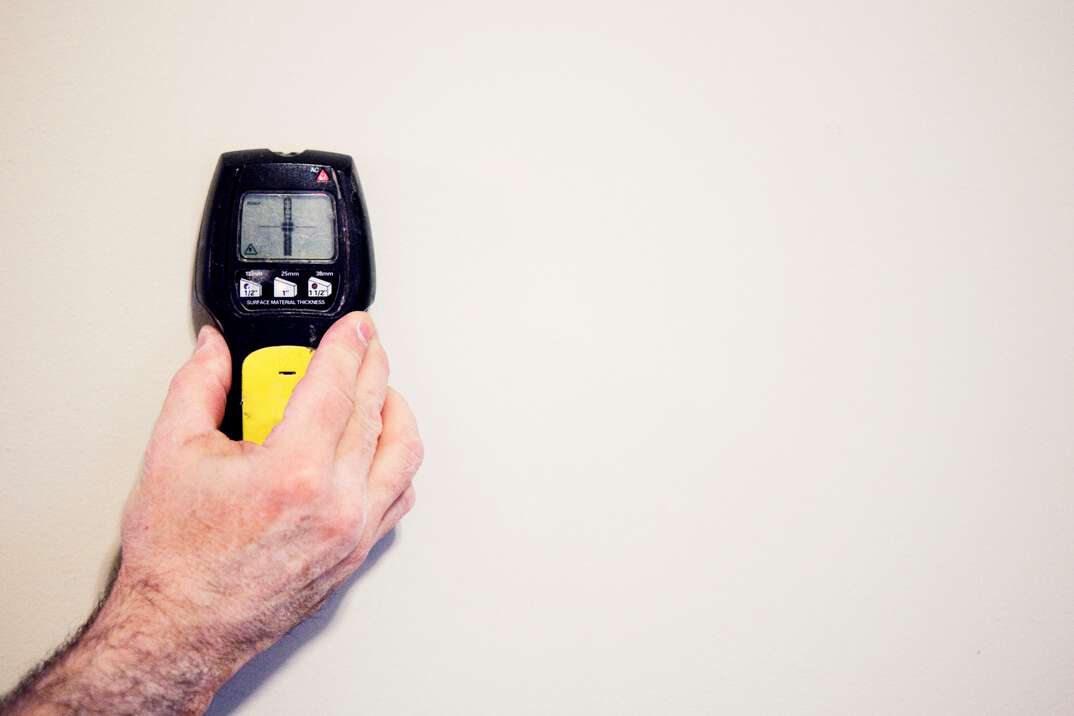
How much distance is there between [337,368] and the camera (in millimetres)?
492

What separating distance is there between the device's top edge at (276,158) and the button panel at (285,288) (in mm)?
92

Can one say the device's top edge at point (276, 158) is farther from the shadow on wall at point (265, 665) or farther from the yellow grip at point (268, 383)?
the shadow on wall at point (265, 665)

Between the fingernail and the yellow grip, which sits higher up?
the fingernail

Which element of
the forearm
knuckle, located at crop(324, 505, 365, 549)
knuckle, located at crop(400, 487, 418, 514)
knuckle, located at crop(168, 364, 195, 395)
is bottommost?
the forearm

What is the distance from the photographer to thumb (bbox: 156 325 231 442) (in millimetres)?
475

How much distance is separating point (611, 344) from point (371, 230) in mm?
259

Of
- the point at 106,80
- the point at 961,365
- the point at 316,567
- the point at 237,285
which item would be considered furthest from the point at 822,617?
the point at 106,80

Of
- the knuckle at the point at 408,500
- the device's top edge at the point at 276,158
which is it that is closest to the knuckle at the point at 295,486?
the knuckle at the point at 408,500

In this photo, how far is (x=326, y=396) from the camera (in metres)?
Result: 0.47

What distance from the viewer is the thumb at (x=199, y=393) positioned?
475 mm

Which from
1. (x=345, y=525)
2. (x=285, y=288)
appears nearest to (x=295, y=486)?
(x=345, y=525)

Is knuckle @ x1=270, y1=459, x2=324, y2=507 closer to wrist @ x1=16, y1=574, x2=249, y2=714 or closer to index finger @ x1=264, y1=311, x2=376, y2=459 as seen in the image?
index finger @ x1=264, y1=311, x2=376, y2=459

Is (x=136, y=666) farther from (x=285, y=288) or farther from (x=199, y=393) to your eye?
(x=285, y=288)

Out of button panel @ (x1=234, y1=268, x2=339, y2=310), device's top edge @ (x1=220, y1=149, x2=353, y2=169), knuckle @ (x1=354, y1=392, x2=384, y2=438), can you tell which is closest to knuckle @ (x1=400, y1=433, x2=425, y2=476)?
knuckle @ (x1=354, y1=392, x2=384, y2=438)
